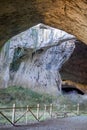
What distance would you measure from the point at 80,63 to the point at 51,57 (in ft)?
29.7

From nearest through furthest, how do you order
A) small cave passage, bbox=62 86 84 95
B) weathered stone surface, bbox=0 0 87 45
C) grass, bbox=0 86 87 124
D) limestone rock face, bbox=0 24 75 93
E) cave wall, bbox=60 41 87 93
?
weathered stone surface, bbox=0 0 87 45
grass, bbox=0 86 87 124
limestone rock face, bbox=0 24 75 93
cave wall, bbox=60 41 87 93
small cave passage, bbox=62 86 84 95

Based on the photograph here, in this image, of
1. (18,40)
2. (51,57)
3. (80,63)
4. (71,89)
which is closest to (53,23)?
(18,40)

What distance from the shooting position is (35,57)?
27219 millimetres

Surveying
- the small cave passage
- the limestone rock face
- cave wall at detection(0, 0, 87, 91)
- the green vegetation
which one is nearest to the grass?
the green vegetation

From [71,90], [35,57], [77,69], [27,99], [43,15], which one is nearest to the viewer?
[43,15]

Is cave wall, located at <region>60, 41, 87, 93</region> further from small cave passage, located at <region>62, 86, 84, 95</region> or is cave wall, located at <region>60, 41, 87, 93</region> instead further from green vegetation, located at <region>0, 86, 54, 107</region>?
green vegetation, located at <region>0, 86, 54, 107</region>

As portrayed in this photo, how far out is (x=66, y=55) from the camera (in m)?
29.7

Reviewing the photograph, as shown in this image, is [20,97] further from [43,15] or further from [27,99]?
[43,15]

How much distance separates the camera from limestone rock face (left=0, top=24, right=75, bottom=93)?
2380 cm

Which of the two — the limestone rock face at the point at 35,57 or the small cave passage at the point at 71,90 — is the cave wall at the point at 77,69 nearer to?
the small cave passage at the point at 71,90

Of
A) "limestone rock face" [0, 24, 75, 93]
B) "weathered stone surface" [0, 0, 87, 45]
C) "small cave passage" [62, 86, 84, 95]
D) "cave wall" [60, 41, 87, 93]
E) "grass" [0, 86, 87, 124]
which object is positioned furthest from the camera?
"small cave passage" [62, 86, 84, 95]

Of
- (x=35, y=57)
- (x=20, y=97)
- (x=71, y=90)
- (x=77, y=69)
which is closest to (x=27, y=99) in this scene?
(x=20, y=97)

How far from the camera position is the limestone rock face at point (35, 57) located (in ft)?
78.1

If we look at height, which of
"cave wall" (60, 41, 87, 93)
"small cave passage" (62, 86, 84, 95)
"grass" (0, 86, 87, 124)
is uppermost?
"cave wall" (60, 41, 87, 93)
